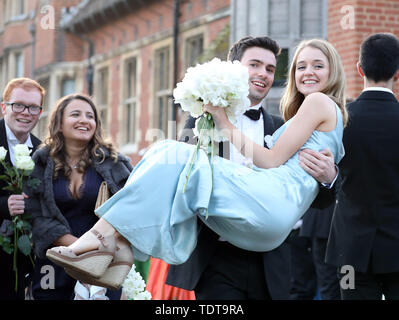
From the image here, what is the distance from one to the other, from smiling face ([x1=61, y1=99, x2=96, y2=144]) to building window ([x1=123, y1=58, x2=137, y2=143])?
50.6 feet

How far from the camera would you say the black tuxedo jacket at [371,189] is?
4441 mm

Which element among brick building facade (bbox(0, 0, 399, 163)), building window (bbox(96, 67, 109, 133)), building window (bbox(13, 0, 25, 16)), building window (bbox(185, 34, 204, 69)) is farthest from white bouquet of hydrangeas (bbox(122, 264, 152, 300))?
building window (bbox(13, 0, 25, 16))

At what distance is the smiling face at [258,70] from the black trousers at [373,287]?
1181 mm

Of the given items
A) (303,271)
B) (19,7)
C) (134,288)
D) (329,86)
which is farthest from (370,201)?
(19,7)

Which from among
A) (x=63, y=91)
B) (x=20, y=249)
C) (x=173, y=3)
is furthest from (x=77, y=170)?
(x=63, y=91)

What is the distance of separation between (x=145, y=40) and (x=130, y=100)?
1.97 m

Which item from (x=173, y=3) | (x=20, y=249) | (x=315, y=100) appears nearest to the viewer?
(x=315, y=100)

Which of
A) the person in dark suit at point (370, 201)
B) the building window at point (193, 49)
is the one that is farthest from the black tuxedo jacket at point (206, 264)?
the building window at point (193, 49)

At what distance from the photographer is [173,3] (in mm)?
18188

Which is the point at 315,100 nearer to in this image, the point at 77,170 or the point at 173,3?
the point at 77,170

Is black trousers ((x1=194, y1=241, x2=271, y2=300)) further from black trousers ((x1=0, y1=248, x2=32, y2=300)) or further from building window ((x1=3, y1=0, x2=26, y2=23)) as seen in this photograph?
building window ((x1=3, y1=0, x2=26, y2=23))

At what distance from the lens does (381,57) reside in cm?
463

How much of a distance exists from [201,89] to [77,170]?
194cm

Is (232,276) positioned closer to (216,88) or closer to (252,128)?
(252,128)
